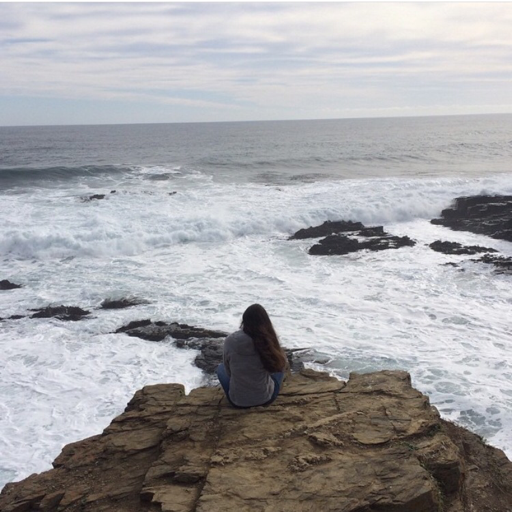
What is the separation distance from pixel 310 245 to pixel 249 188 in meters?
12.8

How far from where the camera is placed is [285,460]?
4477 mm

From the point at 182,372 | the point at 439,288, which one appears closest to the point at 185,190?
the point at 439,288

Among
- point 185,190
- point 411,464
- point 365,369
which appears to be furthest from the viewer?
point 185,190

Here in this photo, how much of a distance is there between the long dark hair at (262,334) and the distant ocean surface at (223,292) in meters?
4.06

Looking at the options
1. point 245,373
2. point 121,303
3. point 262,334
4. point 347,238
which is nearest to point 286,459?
point 245,373

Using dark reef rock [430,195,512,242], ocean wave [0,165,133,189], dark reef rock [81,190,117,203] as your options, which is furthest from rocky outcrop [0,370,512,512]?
ocean wave [0,165,133,189]

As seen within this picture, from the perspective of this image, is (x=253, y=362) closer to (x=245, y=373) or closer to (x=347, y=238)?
(x=245, y=373)

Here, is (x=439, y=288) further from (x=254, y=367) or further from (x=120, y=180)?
(x=120, y=180)

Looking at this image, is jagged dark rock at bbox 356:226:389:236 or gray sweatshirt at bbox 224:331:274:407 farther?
jagged dark rock at bbox 356:226:389:236

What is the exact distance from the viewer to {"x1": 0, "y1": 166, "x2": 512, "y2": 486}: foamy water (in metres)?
8.49

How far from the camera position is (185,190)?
98.3ft

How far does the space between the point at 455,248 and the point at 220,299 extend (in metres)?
9.34

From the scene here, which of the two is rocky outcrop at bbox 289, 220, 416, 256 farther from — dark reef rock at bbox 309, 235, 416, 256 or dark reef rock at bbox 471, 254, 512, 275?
dark reef rock at bbox 471, 254, 512, 275

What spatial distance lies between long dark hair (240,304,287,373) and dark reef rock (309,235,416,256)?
1274 cm
